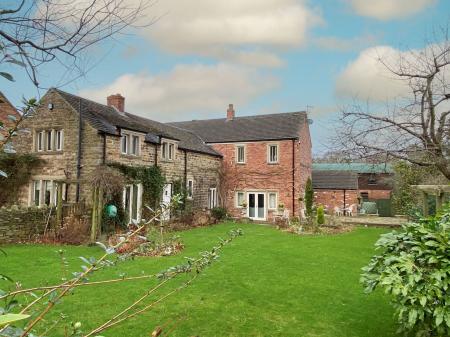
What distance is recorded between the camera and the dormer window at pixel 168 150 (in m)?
21.9

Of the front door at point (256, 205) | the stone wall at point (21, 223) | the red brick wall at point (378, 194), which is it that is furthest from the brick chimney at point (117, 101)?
the red brick wall at point (378, 194)

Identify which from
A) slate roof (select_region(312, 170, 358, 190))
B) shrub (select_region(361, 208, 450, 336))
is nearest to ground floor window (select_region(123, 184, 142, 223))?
shrub (select_region(361, 208, 450, 336))

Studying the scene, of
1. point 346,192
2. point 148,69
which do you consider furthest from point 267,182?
point 148,69

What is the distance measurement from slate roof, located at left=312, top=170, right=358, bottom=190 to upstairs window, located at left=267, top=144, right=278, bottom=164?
10.4m

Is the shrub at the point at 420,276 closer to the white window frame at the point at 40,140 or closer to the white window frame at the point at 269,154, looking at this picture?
the white window frame at the point at 40,140

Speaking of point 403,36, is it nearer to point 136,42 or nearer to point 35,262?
point 136,42

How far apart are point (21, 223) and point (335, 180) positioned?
2964cm

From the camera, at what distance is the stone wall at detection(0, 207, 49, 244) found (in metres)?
14.1

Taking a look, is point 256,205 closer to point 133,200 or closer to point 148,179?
point 148,179

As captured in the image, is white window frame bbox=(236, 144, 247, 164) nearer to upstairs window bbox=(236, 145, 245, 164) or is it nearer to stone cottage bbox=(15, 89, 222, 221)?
upstairs window bbox=(236, 145, 245, 164)

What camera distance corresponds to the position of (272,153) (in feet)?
91.2

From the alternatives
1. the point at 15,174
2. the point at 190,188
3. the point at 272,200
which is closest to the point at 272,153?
the point at 272,200

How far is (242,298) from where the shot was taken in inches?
306

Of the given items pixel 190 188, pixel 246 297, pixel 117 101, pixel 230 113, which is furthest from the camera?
pixel 230 113
